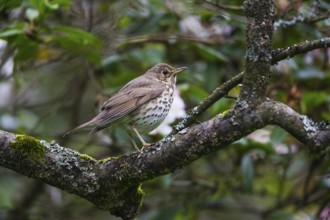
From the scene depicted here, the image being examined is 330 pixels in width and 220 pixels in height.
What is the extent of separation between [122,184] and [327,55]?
9.91 ft

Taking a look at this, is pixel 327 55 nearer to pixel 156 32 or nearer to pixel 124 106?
pixel 156 32

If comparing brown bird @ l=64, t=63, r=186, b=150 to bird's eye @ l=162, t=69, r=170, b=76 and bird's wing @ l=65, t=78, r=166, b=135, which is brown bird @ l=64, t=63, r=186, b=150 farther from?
bird's eye @ l=162, t=69, r=170, b=76

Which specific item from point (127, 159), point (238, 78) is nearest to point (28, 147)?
point (127, 159)

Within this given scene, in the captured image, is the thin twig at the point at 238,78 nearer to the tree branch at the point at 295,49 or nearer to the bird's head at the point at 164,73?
the tree branch at the point at 295,49

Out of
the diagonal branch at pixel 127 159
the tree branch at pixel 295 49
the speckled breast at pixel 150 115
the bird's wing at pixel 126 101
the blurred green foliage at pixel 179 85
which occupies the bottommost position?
the blurred green foliage at pixel 179 85

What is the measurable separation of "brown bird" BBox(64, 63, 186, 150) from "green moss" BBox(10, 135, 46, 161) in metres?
0.85

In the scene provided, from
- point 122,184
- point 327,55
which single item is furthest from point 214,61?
point 122,184

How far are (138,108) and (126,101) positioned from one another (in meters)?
0.10

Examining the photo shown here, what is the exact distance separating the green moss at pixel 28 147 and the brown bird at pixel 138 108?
851mm

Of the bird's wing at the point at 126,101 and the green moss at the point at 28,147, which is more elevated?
the green moss at the point at 28,147

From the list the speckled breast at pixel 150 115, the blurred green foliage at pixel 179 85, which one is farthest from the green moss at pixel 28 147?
the blurred green foliage at pixel 179 85

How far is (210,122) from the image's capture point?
296 cm

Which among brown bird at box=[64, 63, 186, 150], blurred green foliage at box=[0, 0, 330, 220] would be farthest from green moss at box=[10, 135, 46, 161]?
blurred green foliage at box=[0, 0, 330, 220]

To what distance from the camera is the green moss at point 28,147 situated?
3205 millimetres
